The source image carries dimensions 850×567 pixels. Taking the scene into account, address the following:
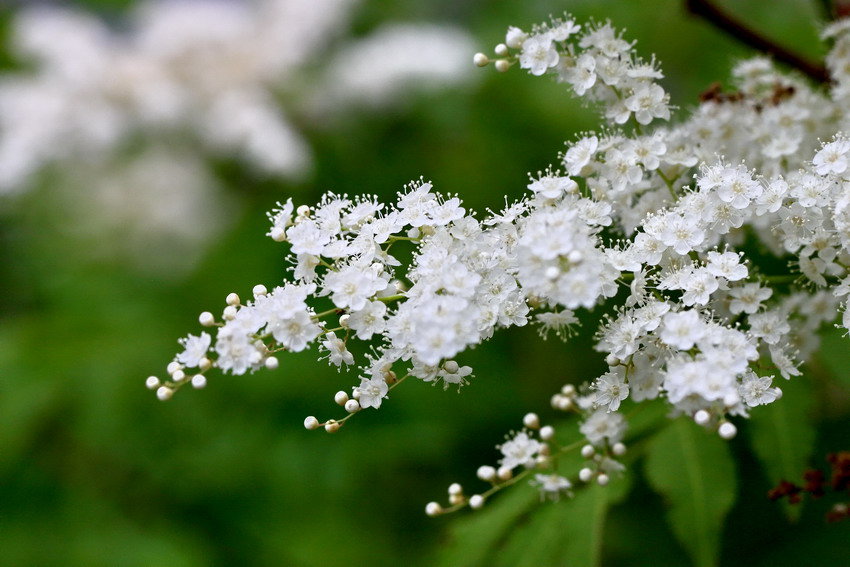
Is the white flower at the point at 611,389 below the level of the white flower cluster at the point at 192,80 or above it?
below

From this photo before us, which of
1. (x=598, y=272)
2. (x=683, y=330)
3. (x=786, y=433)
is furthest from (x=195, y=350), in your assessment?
(x=786, y=433)

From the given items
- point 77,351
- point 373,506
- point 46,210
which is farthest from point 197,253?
point 373,506

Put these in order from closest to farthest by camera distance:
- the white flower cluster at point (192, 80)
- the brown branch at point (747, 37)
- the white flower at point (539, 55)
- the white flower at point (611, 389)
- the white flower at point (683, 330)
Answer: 1. the white flower at point (683, 330)
2. the white flower at point (611, 389)
3. the white flower at point (539, 55)
4. the brown branch at point (747, 37)
5. the white flower cluster at point (192, 80)

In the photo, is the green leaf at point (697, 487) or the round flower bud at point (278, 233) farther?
the green leaf at point (697, 487)

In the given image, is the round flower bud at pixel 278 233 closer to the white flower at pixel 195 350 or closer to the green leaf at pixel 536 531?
the white flower at pixel 195 350

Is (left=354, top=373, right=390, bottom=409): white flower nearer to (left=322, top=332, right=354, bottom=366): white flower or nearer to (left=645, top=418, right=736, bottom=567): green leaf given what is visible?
(left=322, top=332, right=354, bottom=366): white flower


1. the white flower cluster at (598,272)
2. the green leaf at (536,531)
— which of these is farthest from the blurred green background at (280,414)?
the white flower cluster at (598,272)

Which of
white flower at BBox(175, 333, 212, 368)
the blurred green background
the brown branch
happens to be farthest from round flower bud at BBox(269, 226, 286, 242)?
the blurred green background

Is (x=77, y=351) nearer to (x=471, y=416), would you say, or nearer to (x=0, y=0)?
(x=471, y=416)
